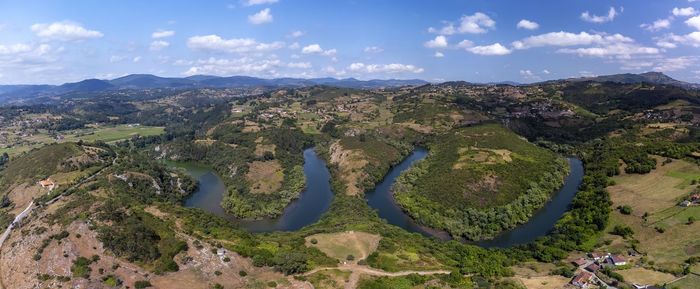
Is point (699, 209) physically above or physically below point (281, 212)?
above

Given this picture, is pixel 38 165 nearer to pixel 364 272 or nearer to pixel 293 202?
pixel 293 202

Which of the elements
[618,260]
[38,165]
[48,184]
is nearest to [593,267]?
[618,260]

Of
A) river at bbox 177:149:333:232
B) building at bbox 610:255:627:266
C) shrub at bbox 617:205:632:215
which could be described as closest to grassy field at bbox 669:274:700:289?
building at bbox 610:255:627:266

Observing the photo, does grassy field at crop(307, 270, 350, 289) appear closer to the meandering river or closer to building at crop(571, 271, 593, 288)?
building at crop(571, 271, 593, 288)

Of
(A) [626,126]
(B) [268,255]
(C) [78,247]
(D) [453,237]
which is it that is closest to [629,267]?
(D) [453,237]

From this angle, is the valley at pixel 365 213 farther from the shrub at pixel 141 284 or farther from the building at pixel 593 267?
the shrub at pixel 141 284

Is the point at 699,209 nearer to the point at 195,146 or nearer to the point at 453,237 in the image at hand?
the point at 453,237
